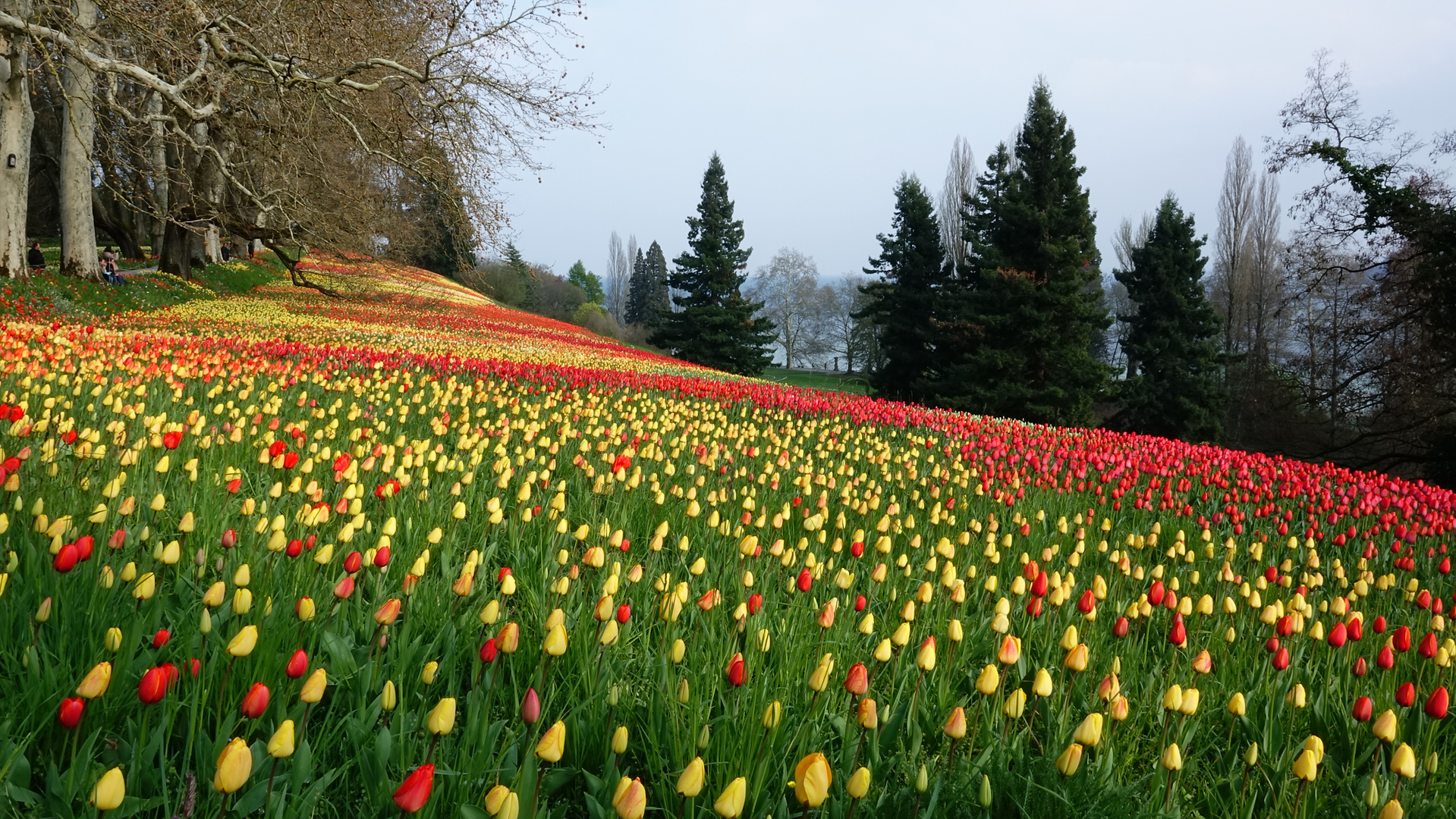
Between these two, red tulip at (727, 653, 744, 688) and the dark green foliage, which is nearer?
red tulip at (727, 653, 744, 688)

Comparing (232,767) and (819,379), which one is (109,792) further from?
(819,379)

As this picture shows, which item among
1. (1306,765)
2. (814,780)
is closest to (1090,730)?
(1306,765)

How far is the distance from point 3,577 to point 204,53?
13148 mm

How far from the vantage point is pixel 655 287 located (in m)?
69.4

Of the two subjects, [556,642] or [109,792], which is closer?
[109,792]

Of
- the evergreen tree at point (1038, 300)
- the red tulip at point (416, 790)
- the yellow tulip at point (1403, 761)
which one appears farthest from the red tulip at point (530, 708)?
the evergreen tree at point (1038, 300)

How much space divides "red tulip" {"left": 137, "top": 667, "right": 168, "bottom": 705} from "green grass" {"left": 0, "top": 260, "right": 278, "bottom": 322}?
39.4ft

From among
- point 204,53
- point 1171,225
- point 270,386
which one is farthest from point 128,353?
point 1171,225

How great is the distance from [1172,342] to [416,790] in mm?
33143

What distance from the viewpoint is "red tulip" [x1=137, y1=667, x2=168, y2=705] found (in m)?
1.42

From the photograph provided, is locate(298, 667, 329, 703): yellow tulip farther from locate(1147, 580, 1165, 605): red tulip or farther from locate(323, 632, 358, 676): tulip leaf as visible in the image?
locate(1147, 580, 1165, 605): red tulip

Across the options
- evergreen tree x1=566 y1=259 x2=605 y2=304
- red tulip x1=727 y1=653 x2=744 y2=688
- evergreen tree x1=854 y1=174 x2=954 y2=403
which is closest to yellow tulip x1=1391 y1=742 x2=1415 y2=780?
red tulip x1=727 y1=653 x2=744 y2=688

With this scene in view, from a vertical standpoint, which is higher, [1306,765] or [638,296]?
[638,296]

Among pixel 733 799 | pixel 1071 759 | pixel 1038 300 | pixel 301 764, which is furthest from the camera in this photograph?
pixel 1038 300
